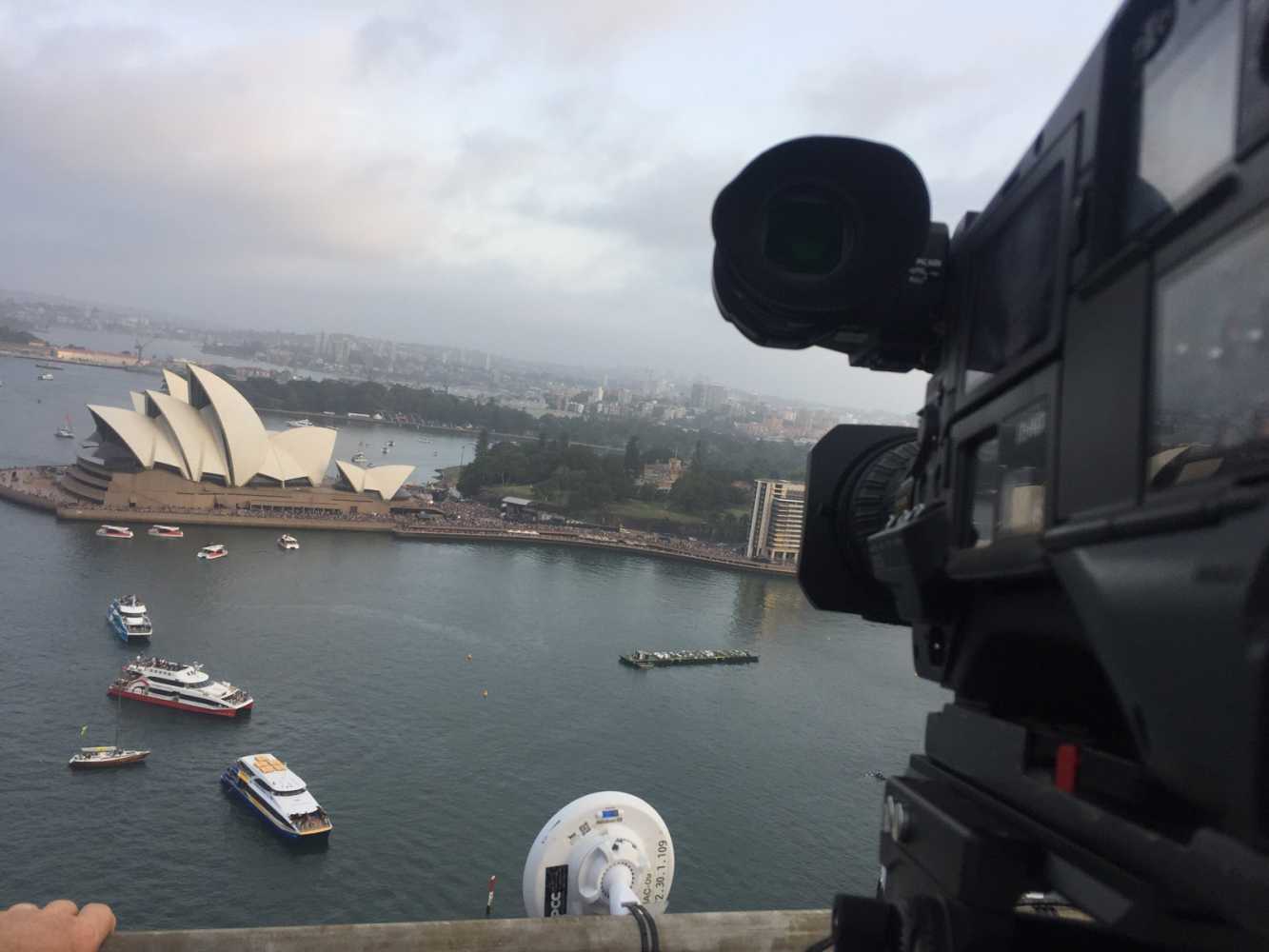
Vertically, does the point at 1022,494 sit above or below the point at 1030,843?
above

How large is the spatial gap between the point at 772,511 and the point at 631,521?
2.25m

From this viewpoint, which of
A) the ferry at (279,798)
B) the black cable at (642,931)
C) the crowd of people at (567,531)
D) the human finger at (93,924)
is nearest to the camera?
the human finger at (93,924)

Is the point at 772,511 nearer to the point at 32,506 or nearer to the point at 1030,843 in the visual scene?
the point at 32,506

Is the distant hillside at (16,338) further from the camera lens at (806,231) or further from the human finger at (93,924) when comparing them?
the camera lens at (806,231)

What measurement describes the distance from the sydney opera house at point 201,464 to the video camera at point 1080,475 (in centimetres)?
995

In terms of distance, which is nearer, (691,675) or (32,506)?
(691,675)

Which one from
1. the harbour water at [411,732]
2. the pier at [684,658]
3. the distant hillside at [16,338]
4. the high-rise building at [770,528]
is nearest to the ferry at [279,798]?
the harbour water at [411,732]

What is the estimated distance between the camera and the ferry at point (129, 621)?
548 cm

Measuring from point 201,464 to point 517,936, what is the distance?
9.64 m

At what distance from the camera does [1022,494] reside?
1.02ft

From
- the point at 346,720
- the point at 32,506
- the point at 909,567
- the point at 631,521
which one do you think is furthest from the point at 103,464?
the point at 909,567

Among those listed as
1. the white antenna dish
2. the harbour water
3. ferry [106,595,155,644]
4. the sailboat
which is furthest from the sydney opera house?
the white antenna dish

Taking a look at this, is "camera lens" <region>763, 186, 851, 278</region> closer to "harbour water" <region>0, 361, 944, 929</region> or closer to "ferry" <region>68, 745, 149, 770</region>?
"harbour water" <region>0, 361, 944, 929</region>

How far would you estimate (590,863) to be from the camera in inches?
68.8
